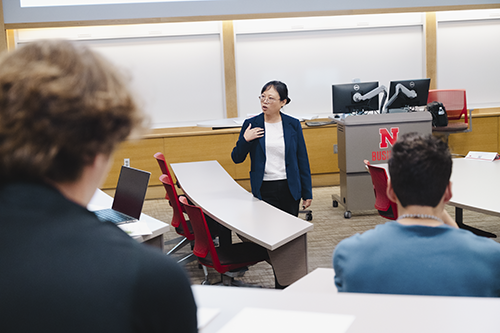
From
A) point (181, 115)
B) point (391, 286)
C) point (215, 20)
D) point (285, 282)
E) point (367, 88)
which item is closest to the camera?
point (391, 286)

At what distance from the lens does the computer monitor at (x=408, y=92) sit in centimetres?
573

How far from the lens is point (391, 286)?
53.3 inches

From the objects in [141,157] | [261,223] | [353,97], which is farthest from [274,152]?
[141,157]

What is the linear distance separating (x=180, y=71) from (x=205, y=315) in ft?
22.2

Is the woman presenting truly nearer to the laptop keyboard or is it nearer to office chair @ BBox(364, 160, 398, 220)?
office chair @ BBox(364, 160, 398, 220)

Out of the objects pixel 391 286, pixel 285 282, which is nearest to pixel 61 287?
pixel 391 286

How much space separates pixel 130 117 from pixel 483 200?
2.90 metres

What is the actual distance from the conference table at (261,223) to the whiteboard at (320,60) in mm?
3776

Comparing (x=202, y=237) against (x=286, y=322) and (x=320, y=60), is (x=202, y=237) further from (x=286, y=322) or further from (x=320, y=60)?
(x=320, y=60)

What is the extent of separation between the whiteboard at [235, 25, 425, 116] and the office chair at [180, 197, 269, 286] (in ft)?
15.5

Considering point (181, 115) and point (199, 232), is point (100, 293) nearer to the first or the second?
point (199, 232)

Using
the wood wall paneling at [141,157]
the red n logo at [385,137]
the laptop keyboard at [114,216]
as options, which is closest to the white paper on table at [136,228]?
the laptop keyboard at [114,216]

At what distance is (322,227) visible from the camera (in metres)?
5.22

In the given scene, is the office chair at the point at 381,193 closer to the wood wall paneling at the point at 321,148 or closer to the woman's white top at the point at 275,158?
the woman's white top at the point at 275,158
